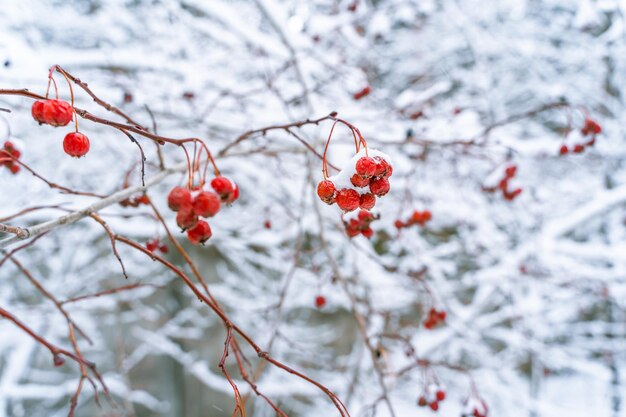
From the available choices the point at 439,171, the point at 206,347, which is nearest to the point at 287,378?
the point at 206,347

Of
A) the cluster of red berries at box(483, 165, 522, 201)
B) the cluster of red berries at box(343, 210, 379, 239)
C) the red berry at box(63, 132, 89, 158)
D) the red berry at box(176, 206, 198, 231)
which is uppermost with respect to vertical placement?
the cluster of red berries at box(483, 165, 522, 201)

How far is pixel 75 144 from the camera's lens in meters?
1.13

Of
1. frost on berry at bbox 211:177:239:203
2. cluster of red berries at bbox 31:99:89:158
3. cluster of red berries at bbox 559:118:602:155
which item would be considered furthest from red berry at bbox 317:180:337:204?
cluster of red berries at bbox 559:118:602:155

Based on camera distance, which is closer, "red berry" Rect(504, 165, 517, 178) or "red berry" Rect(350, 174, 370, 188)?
"red berry" Rect(350, 174, 370, 188)

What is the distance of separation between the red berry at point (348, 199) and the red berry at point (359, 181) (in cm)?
3

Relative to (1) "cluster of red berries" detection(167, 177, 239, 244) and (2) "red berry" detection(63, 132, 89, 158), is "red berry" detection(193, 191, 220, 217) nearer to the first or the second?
(1) "cluster of red berries" detection(167, 177, 239, 244)

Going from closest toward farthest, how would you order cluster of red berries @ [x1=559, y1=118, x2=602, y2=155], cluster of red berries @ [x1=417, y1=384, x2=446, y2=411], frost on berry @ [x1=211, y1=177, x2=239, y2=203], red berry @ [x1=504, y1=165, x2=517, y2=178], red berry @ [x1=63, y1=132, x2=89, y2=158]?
frost on berry @ [x1=211, y1=177, x2=239, y2=203]
red berry @ [x1=63, y1=132, x2=89, y2=158]
cluster of red berries @ [x1=417, y1=384, x2=446, y2=411]
cluster of red berries @ [x1=559, y1=118, x2=602, y2=155]
red berry @ [x1=504, y1=165, x2=517, y2=178]

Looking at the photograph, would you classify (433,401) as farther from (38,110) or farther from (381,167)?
(38,110)

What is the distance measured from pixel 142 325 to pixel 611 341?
6.37 meters

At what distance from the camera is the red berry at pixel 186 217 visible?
3.04 ft

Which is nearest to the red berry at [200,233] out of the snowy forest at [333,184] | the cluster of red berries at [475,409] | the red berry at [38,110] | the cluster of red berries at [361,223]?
the snowy forest at [333,184]

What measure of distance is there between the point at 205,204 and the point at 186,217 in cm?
5

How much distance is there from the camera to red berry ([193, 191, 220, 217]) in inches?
36.3

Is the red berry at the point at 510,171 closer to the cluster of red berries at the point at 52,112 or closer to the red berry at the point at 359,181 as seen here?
the red berry at the point at 359,181
